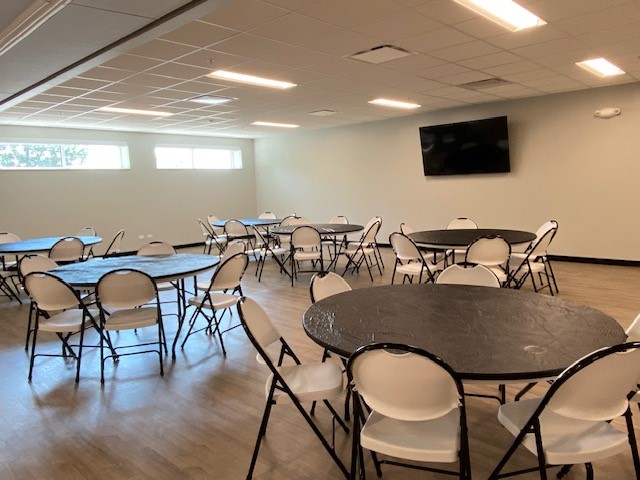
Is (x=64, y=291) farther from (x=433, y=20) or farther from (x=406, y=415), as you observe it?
(x=433, y=20)

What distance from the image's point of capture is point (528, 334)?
2.07 metres

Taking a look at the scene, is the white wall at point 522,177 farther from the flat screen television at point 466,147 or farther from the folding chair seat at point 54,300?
the folding chair seat at point 54,300

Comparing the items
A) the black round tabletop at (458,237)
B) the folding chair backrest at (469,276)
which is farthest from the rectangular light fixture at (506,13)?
the black round tabletop at (458,237)

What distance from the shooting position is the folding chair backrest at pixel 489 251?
484cm

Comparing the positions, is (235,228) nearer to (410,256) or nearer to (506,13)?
(410,256)

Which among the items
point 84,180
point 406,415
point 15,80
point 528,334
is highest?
point 15,80

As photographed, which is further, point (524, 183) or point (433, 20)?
point (524, 183)

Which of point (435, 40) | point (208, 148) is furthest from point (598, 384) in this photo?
point (208, 148)

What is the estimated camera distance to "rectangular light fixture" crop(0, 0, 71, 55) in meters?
3.13

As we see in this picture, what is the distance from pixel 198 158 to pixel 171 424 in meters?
9.74

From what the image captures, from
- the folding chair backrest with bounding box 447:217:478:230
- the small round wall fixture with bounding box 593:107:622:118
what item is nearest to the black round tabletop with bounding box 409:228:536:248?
the folding chair backrest with bounding box 447:217:478:230

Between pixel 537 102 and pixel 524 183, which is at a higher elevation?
pixel 537 102

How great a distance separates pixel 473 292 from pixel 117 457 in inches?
88.4

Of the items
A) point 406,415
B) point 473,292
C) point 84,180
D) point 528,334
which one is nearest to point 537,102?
point 473,292
